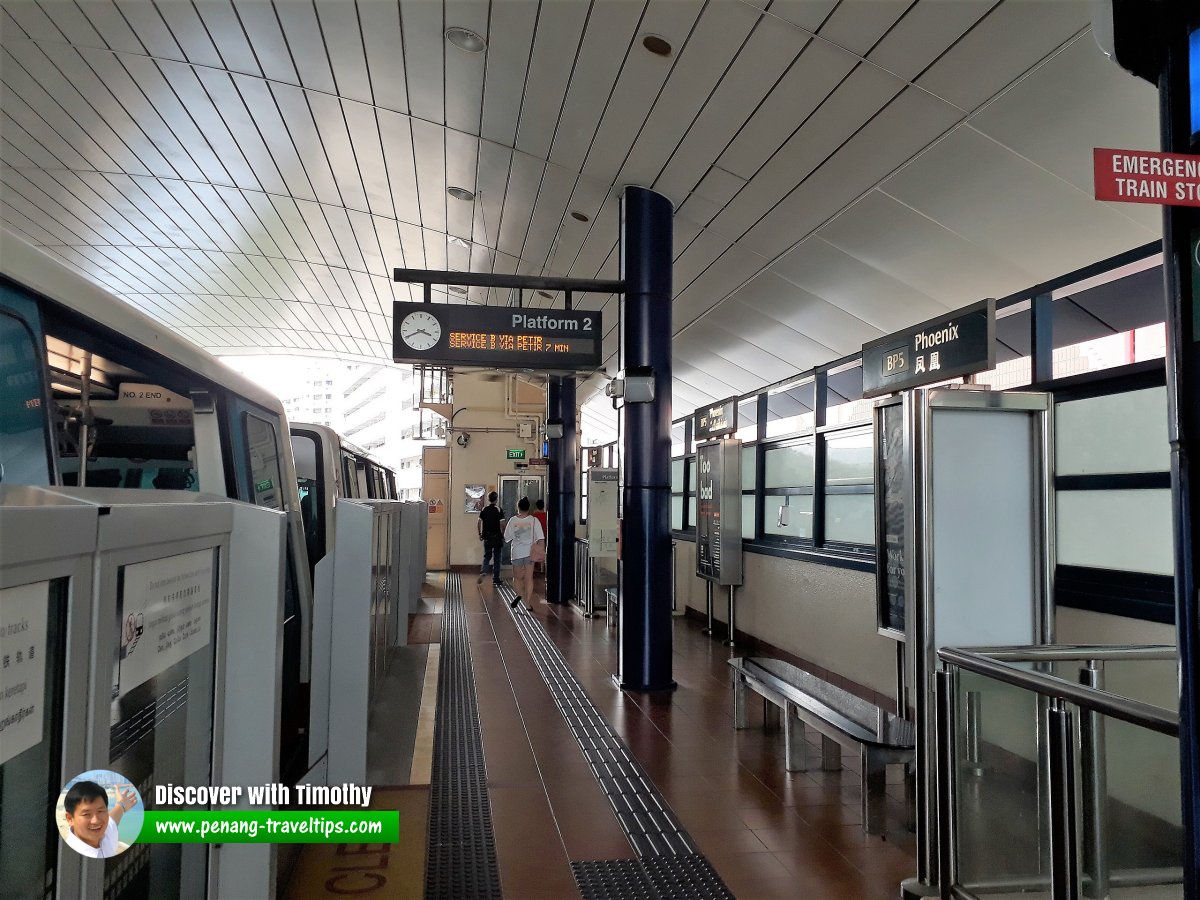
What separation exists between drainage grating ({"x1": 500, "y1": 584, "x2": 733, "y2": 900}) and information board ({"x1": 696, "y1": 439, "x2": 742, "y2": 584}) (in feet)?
9.13

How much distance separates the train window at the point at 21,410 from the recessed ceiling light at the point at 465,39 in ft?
15.0

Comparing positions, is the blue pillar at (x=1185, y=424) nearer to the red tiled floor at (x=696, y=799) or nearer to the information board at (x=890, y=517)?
the red tiled floor at (x=696, y=799)

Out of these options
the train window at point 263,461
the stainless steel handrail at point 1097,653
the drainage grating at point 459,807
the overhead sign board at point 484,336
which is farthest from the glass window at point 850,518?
the train window at point 263,461

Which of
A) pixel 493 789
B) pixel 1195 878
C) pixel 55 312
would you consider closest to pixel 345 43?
pixel 55 312

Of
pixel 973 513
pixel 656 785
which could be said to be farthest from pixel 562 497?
pixel 973 513

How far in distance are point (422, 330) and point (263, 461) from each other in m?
2.36

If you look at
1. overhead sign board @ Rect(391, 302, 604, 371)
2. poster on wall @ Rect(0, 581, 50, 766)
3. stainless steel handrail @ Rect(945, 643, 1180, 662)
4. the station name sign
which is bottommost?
stainless steel handrail @ Rect(945, 643, 1180, 662)

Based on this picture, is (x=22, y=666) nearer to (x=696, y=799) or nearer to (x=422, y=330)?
(x=696, y=799)

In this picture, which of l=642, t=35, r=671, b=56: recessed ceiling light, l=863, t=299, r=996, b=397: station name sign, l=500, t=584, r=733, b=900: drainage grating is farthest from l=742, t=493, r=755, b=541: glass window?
l=642, t=35, r=671, b=56: recessed ceiling light

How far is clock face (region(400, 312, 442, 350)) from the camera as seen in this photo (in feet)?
21.5

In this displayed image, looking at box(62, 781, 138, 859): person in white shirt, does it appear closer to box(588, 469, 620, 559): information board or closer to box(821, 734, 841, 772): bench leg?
box(821, 734, 841, 772): bench leg

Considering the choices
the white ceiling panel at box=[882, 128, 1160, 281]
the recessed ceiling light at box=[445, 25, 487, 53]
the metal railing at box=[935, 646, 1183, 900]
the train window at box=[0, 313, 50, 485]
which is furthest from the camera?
the recessed ceiling light at box=[445, 25, 487, 53]

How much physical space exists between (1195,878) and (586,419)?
2525 cm

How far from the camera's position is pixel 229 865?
4.99 ft
